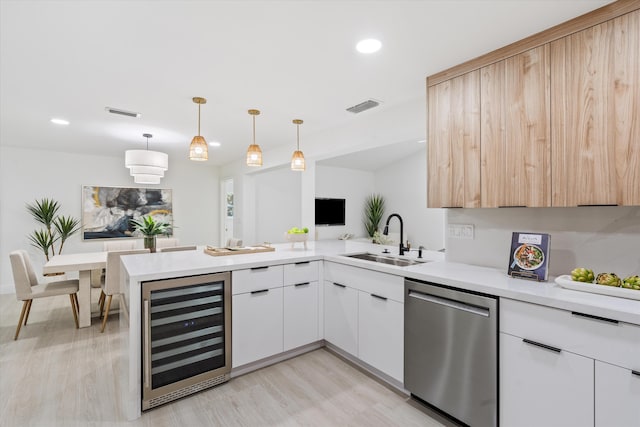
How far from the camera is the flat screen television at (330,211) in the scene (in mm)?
5840

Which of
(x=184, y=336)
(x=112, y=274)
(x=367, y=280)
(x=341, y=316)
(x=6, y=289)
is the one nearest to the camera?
(x=184, y=336)

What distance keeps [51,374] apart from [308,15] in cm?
326

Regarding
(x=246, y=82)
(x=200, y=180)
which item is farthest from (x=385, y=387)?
(x=200, y=180)

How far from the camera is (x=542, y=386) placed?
147cm

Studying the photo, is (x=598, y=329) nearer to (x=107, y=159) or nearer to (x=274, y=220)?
(x=274, y=220)

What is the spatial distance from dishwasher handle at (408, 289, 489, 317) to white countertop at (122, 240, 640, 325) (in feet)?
0.33

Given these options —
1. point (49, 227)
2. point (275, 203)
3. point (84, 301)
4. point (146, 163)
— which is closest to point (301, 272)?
point (146, 163)

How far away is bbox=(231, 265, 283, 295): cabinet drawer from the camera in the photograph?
231cm

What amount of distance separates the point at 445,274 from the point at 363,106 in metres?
1.82

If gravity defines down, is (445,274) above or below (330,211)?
below

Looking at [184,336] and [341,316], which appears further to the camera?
[341,316]

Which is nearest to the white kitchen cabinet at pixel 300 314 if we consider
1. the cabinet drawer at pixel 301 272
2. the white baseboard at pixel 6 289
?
the cabinet drawer at pixel 301 272

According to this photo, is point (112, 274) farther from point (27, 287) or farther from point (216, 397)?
point (216, 397)

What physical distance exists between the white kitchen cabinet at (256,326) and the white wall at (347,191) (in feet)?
10.8
